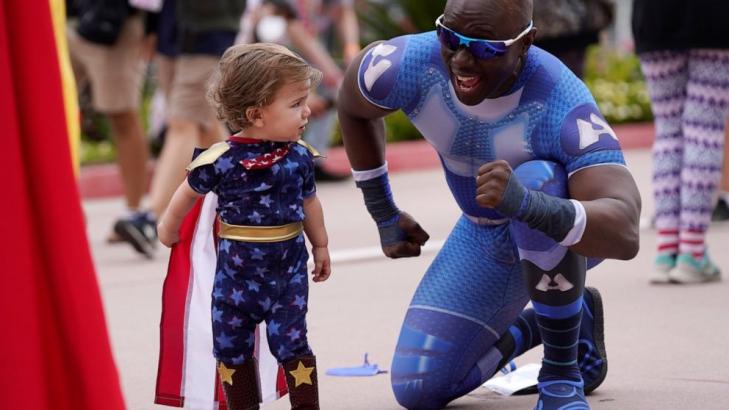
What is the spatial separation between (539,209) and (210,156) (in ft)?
2.74

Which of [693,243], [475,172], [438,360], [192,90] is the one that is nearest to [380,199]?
[475,172]

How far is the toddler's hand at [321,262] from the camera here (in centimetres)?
388

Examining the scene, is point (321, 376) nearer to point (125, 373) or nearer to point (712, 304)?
point (125, 373)

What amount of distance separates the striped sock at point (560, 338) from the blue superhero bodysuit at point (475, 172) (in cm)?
3

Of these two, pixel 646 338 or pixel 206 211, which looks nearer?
pixel 206 211

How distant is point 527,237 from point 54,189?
1346mm

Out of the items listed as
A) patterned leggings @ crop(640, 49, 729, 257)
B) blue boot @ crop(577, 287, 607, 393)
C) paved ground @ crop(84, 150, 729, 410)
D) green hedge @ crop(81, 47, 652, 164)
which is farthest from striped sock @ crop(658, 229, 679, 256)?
green hedge @ crop(81, 47, 652, 164)

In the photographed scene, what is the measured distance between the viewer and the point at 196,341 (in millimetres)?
3877

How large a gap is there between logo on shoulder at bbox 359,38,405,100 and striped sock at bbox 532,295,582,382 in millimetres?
709

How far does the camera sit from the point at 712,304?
5.68 meters

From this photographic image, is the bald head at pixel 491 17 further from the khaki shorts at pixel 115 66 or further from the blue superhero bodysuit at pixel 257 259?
the khaki shorts at pixel 115 66

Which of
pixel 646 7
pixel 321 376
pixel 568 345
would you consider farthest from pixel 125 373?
pixel 646 7

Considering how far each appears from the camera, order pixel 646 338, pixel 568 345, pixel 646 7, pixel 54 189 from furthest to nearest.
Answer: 1. pixel 646 7
2. pixel 646 338
3. pixel 568 345
4. pixel 54 189

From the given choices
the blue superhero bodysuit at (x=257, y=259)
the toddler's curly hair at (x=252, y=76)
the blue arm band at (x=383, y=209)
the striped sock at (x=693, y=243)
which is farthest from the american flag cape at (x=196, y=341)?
the striped sock at (x=693, y=243)
